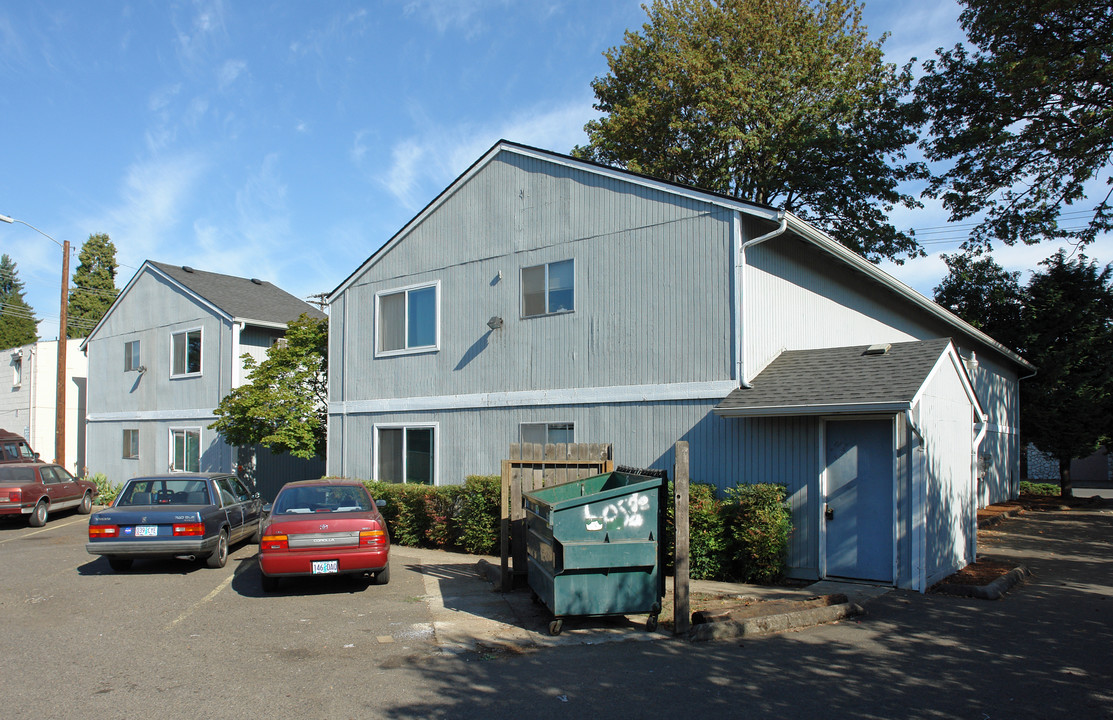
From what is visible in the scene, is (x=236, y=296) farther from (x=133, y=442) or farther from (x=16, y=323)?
(x=16, y=323)

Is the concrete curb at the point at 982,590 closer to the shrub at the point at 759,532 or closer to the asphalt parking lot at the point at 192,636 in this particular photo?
the shrub at the point at 759,532

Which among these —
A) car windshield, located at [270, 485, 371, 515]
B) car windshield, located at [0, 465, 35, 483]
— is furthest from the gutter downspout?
car windshield, located at [0, 465, 35, 483]

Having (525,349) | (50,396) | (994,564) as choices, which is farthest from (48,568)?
(50,396)

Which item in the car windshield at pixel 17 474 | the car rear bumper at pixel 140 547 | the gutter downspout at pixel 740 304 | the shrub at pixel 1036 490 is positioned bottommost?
the shrub at pixel 1036 490

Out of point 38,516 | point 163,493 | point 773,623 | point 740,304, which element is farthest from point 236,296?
point 773,623

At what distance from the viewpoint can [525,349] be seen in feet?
47.5

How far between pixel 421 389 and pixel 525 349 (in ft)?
9.85

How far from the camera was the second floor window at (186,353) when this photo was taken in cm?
2325

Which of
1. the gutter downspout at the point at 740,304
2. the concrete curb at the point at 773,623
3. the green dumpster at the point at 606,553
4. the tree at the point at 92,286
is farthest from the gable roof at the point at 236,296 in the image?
the tree at the point at 92,286

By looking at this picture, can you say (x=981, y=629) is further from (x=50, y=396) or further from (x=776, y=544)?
(x=50, y=396)

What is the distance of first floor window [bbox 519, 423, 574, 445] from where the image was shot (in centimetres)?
1374

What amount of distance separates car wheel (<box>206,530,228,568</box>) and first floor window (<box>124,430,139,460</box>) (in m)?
14.9

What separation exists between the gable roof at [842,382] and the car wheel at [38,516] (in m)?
17.4

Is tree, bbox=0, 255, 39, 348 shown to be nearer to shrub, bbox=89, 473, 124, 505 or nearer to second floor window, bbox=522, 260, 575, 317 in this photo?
shrub, bbox=89, 473, 124, 505
